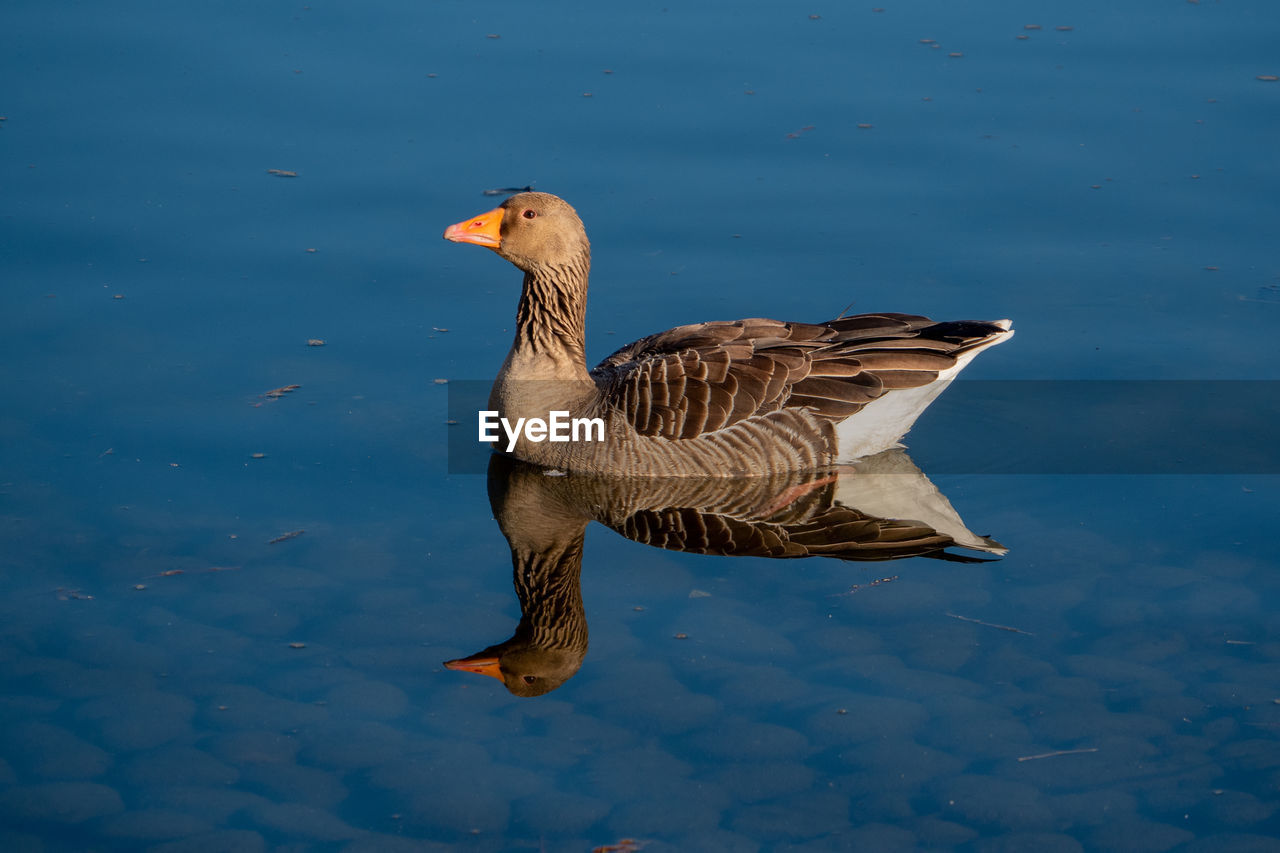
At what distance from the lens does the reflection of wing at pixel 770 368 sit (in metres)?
8.75

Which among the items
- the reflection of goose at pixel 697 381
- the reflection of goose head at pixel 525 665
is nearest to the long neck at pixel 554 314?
the reflection of goose at pixel 697 381

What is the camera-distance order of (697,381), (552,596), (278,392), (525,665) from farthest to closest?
(278,392) < (697,381) < (552,596) < (525,665)

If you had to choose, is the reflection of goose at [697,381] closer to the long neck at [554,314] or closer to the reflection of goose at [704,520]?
the long neck at [554,314]

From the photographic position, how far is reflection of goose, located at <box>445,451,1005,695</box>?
7.54 metres

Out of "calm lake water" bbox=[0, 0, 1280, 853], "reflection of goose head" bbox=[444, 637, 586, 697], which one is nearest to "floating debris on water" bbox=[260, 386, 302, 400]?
"calm lake water" bbox=[0, 0, 1280, 853]

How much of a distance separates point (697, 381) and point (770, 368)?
451 millimetres

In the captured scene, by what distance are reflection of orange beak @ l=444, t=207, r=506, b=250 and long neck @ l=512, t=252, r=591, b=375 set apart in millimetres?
299

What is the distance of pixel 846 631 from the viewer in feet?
23.4

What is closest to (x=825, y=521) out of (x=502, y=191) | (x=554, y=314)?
(x=554, y=314)

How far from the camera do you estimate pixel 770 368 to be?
885 centimetres

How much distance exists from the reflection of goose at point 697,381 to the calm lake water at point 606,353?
65 centimetres

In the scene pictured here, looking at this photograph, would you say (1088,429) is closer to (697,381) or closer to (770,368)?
(770,368)

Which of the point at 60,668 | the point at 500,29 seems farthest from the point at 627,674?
the point at 500,29

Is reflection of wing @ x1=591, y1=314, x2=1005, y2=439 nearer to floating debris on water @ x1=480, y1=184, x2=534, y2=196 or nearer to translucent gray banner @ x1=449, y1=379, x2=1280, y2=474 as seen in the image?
translucent gray banner @ x1=449, y1=379, x2=1280, y2=474
